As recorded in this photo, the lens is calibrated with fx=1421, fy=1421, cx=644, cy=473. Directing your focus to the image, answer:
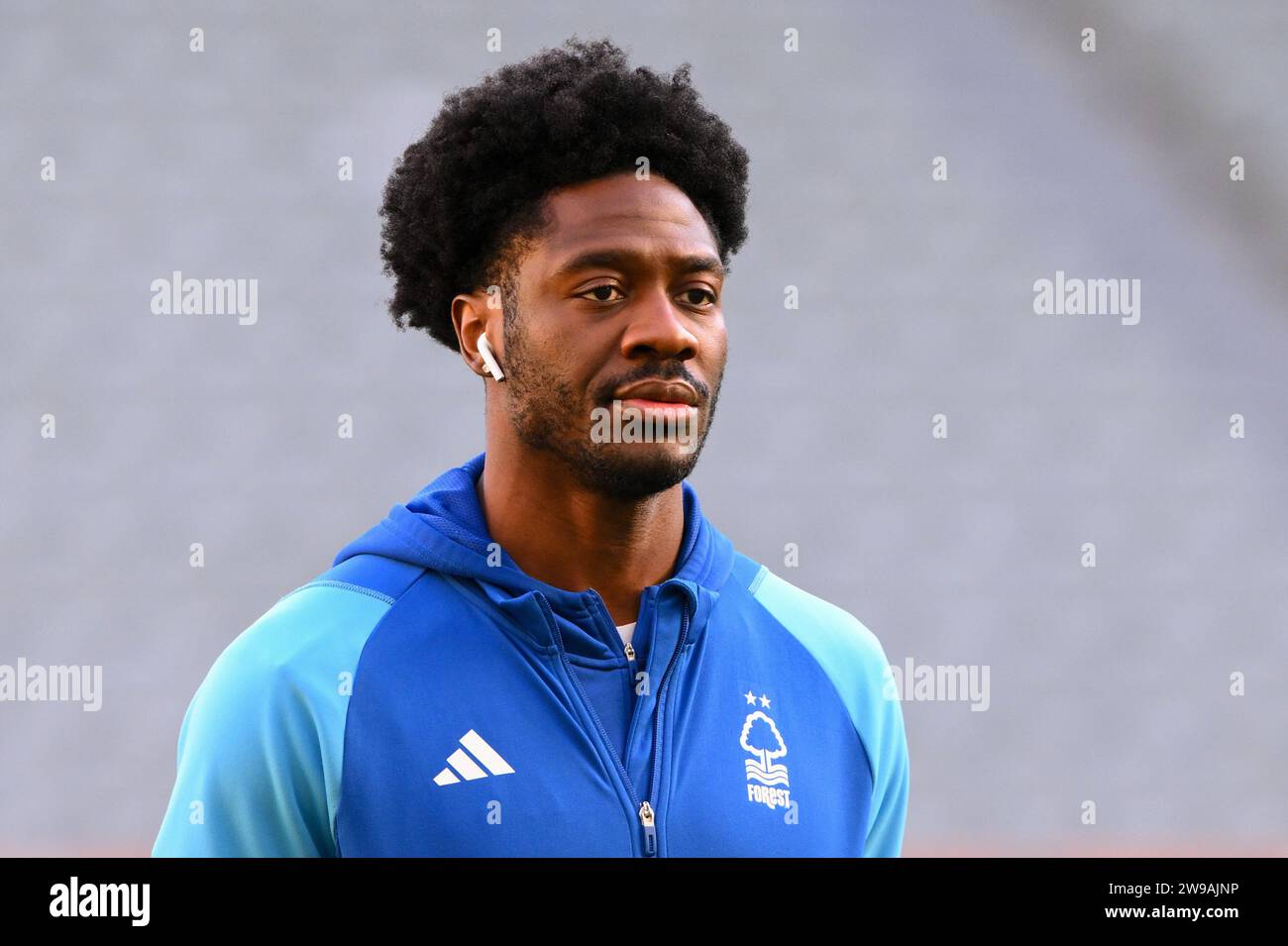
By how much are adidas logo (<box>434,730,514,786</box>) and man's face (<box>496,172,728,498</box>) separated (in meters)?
0.38

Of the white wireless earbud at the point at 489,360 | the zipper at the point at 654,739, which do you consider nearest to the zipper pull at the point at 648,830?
the zipper at the point at 654,739

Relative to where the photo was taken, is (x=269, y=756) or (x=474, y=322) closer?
(x=269, y=756)

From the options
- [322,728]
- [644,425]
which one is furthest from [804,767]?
[322,728]

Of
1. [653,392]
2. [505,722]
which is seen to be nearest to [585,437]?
[653,392]

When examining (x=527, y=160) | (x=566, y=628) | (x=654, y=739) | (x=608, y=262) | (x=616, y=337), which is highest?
(x=527, y=160)

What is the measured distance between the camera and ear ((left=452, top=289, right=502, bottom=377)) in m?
2.10

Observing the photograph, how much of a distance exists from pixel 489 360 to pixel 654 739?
599mm

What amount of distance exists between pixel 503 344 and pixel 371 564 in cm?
37

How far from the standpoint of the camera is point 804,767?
200 centimetres

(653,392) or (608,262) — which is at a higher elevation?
(608,262)

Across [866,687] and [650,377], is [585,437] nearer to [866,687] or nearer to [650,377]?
[650,377]

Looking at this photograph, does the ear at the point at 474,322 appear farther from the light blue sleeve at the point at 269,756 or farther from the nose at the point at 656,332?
the light blue sleeve at the point at 269,756

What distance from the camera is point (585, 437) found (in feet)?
6.36

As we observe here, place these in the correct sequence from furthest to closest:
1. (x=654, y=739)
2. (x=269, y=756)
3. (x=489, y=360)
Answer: (x=489, y=360), (x=654, y=739), (x=269, y=756)
